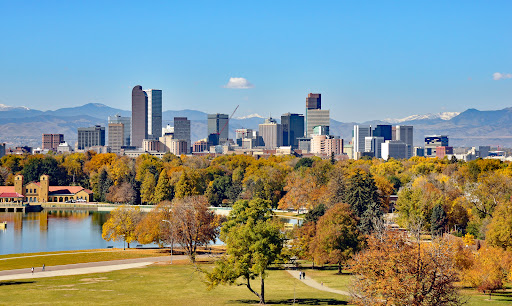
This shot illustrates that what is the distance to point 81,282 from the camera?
170 feet

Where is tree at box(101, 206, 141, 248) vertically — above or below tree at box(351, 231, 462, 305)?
below

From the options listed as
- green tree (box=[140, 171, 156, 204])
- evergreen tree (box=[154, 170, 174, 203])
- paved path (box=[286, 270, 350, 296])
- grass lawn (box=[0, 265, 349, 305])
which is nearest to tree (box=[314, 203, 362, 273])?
paved path (box=[286, 270, 350, 296])

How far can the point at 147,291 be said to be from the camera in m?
48.6

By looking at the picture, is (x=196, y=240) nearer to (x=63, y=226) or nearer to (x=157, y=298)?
(x=157, y=298)

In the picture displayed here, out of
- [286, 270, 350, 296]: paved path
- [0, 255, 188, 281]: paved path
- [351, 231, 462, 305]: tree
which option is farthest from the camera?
[0, 255, 188, 281]: paved path

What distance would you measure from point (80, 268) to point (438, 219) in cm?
4301

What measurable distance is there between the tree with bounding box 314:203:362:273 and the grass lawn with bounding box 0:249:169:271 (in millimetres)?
17119

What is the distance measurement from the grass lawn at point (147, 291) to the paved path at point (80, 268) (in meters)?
2.20

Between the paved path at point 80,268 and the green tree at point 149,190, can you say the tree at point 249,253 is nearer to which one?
the paved path at point 80,268

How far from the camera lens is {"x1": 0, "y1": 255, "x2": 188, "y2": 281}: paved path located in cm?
5542

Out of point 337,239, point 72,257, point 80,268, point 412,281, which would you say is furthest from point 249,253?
point 72,257

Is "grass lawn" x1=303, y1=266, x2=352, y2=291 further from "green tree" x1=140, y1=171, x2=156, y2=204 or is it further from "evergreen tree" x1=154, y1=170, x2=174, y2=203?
"green tree" x1=140, y1=171, x2=156, y2=204

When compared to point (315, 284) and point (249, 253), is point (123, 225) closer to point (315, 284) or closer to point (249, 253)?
point (315, 284)

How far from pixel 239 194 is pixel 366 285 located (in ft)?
331
